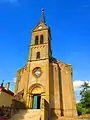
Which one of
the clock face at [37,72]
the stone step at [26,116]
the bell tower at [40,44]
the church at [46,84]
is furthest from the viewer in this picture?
the bell tower at [40,44]

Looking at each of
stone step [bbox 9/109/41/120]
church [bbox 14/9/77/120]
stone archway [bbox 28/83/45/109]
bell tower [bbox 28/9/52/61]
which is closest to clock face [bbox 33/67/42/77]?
church [bbox 14/9/77/120]

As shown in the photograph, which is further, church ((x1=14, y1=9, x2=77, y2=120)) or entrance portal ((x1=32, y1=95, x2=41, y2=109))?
entrance portal ((x1=32, y1=95, x2=41, y2=109))

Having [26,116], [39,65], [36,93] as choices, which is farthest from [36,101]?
[39,65]

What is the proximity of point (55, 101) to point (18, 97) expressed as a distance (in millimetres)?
7437

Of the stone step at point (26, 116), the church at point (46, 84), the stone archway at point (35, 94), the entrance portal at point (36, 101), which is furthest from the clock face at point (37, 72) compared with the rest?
the stone step at point (26, 116)

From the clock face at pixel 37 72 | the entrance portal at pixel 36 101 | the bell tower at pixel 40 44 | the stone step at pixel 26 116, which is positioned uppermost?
the bell tower at pixel 40 44

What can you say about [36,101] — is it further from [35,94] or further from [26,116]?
[26,116]

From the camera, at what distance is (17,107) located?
23.0 m

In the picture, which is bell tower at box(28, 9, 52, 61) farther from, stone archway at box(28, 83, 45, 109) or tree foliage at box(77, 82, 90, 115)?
tree foliage at box(77, 82, 90, 115)

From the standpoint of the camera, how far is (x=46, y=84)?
1017 inches

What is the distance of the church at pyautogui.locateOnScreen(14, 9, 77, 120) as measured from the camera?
24.2m

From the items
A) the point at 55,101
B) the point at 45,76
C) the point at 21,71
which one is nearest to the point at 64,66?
the point at 45,76

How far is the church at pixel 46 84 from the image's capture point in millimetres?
24245

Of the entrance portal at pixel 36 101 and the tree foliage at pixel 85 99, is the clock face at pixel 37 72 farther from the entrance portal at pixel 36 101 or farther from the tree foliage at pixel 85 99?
the tree foliage at pixel 85 99
